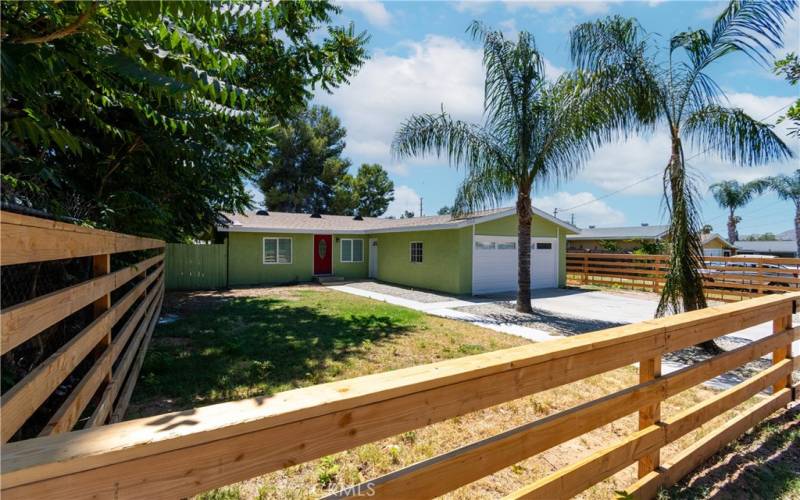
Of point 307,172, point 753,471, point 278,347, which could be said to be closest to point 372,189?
point 307,172

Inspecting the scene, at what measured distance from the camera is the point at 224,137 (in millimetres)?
6426

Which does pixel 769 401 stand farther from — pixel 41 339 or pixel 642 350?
pixel 41 339

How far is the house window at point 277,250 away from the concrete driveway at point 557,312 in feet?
10.5

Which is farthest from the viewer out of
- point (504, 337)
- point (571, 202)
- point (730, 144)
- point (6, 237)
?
point (571, 202)

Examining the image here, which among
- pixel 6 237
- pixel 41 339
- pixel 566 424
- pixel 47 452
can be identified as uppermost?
pixel 6 237

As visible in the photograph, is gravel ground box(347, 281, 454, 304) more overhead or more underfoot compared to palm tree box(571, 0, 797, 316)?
more underfoot

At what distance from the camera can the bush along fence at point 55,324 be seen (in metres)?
1.33

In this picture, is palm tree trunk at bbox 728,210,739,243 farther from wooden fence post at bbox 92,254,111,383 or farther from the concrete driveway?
wooden fence post at bbox 92,254,111,383

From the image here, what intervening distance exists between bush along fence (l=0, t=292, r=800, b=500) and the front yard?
2.90 ft

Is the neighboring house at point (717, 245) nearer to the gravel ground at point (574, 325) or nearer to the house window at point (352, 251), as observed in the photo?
the gravel ground at point (574, 325)

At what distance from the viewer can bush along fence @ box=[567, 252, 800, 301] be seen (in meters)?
11.2

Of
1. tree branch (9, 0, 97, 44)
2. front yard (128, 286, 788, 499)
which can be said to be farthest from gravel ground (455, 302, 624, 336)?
tree branch (9, 0, 97, 44)

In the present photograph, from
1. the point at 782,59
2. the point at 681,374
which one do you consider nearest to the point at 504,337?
the point at 681,374

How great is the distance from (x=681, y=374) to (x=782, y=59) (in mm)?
4245
